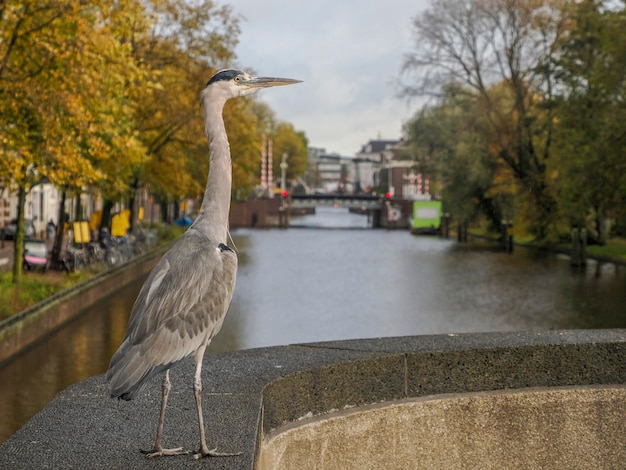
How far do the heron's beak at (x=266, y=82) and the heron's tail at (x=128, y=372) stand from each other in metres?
1.54

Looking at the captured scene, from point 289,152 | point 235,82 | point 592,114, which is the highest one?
point 289,152

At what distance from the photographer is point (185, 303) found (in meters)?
5.63

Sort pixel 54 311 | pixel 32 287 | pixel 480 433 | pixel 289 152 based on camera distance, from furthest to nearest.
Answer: pixel 289 152, pixel 32 287, pixel 54 311, pixel 480 433

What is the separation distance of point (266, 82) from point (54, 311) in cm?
2013

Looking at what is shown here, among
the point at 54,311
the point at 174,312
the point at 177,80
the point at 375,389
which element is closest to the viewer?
the point at 174,312

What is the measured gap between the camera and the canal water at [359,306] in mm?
20812

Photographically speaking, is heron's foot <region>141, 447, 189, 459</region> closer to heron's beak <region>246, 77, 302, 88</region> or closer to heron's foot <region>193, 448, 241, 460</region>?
heron's foot <region>193, 448, 241, 460</region>

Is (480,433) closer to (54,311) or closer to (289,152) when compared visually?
(54,311)

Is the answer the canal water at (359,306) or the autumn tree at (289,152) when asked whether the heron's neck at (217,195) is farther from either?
the autumn tree at (289,152)

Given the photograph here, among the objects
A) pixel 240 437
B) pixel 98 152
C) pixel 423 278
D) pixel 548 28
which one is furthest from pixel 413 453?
pixel 548 28

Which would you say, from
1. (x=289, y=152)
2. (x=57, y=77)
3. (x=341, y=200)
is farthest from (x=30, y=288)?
(x=289, y=152)

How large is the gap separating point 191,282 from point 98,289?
87.6 feet

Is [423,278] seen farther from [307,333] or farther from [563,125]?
[307,333]

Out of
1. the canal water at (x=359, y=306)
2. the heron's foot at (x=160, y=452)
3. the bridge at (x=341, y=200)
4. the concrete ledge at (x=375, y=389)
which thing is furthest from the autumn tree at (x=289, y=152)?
the heron's foot at (x=160, y=452)
